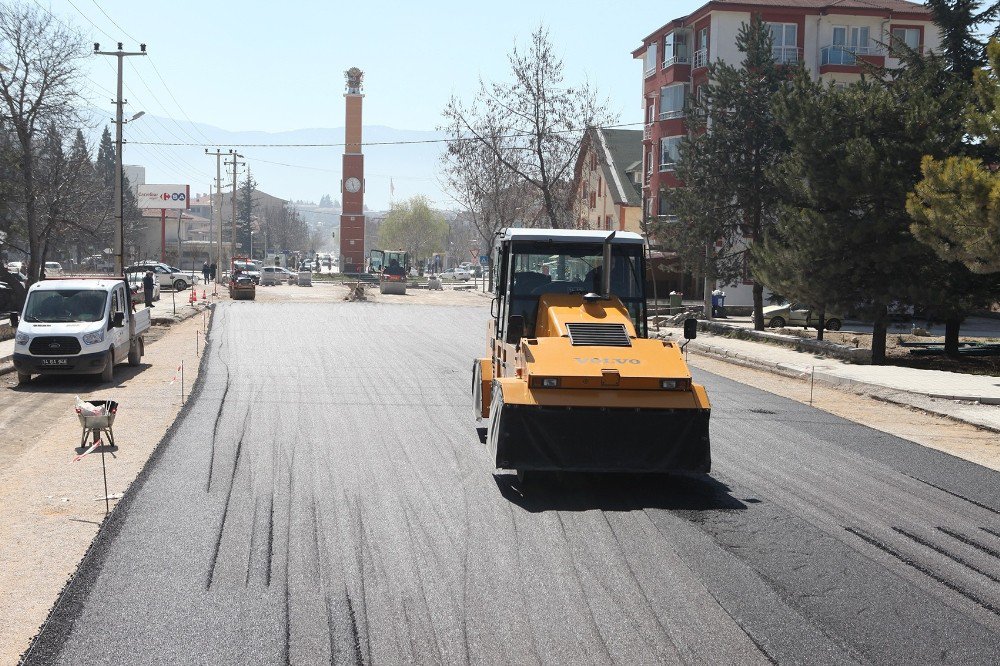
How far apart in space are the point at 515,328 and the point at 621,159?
64971 millimetres

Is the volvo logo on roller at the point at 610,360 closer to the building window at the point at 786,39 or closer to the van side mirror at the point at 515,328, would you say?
the van side mirror at the point at 515,328

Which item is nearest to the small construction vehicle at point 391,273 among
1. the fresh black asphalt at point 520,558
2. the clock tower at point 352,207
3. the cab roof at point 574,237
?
the clock tower at point 352,207

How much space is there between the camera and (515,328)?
41.3ft

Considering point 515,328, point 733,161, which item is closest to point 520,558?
point 515,328

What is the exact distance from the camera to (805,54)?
5578 centimetres

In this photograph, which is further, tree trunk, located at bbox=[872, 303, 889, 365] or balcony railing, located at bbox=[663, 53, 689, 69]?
balcony railing, located at bbox=[663, 53, 689, 69]

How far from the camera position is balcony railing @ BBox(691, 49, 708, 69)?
56.2m

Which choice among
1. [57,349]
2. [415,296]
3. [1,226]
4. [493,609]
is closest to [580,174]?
[415,296]

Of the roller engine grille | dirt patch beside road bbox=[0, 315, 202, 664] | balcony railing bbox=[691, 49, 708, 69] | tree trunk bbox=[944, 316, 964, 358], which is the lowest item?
dirt patch beside road bbox=[0, 315, 202, 664]

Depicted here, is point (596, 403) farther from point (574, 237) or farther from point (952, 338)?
point (952, 338)

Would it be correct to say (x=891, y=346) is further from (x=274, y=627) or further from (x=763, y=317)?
(x=274, y=627)

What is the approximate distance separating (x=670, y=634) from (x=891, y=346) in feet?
91.7

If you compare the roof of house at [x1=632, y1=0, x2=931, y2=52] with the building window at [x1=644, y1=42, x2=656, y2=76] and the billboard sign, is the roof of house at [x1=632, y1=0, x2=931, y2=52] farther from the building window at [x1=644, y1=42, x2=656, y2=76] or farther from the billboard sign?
the billboard sign

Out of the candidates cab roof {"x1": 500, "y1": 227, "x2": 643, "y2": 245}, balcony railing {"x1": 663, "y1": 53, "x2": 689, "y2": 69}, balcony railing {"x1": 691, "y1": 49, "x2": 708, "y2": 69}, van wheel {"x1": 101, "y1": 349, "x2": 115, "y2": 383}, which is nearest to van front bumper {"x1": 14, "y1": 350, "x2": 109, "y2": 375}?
van wheel {"x1": 101, "y1": 349, "x2": 115, "y2": 383}
